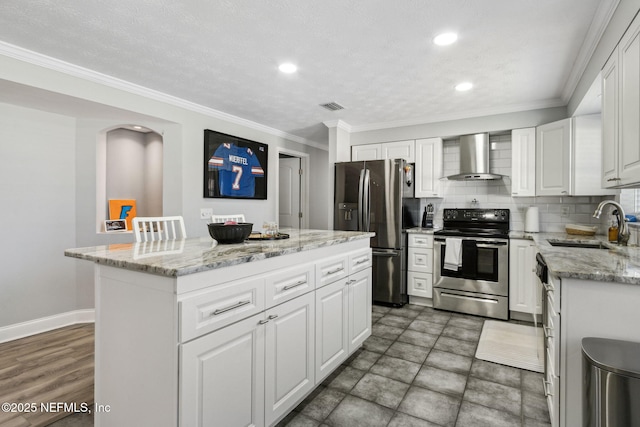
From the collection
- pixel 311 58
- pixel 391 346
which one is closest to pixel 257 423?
pixel 391 346

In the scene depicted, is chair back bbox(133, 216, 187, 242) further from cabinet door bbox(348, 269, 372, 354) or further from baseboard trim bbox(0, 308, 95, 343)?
cabinet door bbox(348, 269, 372, 354)

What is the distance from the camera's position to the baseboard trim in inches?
117

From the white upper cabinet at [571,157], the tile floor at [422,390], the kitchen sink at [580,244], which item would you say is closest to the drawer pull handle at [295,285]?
the tile floor at [422,390]

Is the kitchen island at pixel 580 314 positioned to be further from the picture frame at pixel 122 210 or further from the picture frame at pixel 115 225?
the picture frame at pixel 122 210

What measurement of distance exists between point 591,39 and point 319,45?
190 cm

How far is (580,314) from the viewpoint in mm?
1469

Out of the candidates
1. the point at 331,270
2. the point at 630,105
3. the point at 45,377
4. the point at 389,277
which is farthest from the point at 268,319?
the point at 389,277

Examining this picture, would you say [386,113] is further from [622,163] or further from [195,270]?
A: [195,270]

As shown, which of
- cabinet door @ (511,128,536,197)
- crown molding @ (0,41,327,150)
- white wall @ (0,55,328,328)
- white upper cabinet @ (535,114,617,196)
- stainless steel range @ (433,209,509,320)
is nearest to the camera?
crown molding @ (0,41,327,150)

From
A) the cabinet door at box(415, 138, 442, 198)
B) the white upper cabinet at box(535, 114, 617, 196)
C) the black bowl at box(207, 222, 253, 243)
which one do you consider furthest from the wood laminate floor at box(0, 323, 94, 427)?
the white upper cabinet at box(535, 114, 617, 196)

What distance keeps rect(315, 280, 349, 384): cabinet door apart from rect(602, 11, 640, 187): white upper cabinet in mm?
1736

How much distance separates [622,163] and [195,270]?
2232 millimetres

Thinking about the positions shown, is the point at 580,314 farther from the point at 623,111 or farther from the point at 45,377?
the point at 45,377

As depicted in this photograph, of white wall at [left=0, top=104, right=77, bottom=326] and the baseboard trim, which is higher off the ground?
white wall at [left=0, top=104, right=77, bottom=326]
